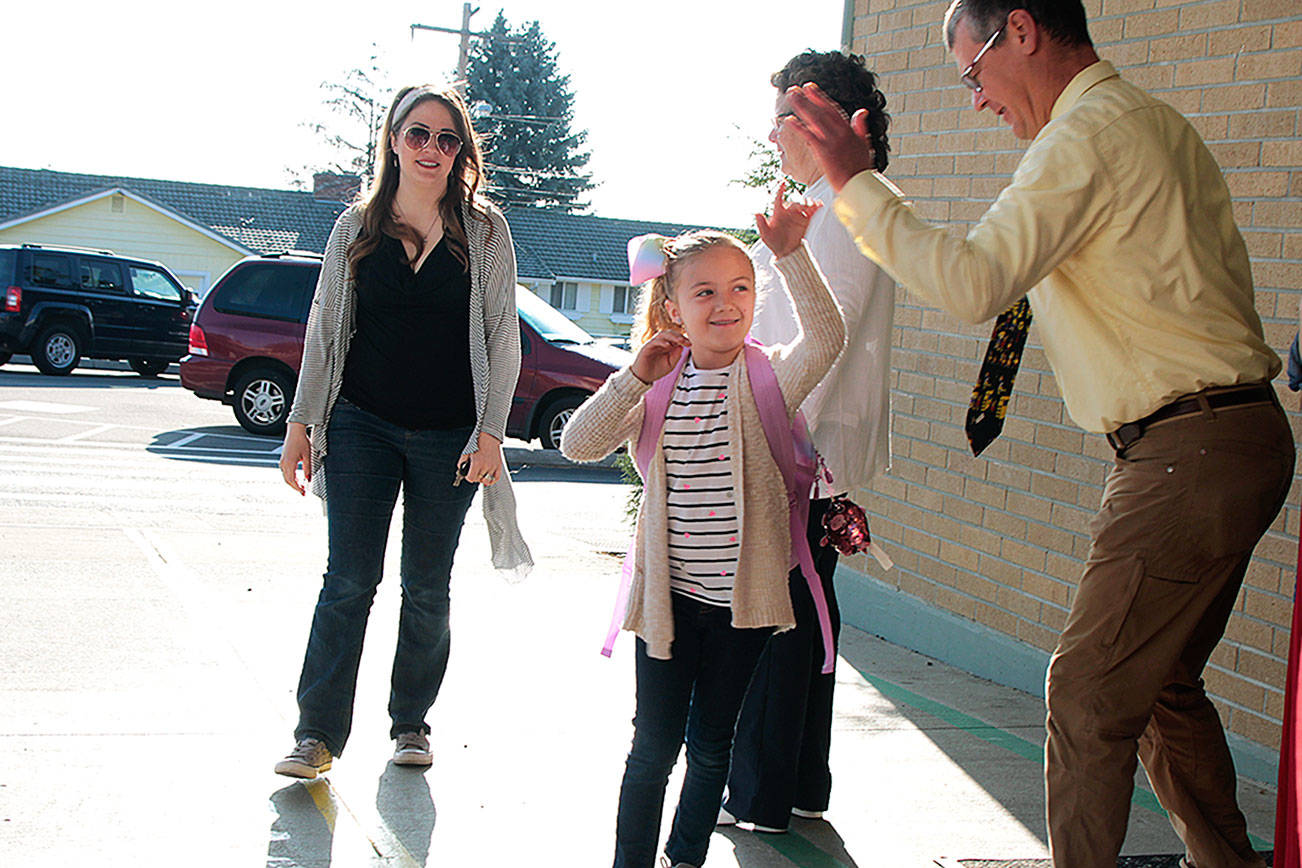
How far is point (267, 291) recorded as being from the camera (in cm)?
1527

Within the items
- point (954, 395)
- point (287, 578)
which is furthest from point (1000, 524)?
point (287, 578)

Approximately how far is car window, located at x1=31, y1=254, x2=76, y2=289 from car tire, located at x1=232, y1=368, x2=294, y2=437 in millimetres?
8854

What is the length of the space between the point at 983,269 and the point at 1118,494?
61 centimetres

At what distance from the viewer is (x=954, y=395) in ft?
19.9

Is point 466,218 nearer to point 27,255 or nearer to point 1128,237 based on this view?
point 1128,237

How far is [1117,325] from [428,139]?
7.20 ft

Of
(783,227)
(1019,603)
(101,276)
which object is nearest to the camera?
(783,227)

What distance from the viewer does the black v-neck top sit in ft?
13.4

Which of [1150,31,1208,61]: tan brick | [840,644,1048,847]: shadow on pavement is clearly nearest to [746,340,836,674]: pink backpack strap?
[840,644,1048,847]: shadow on pavement

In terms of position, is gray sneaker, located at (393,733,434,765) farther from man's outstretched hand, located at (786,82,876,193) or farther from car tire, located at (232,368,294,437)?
car tire, located at (232,368,294,437)

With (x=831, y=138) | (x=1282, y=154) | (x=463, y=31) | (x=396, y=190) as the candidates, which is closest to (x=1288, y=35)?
(x=1282, y=154)

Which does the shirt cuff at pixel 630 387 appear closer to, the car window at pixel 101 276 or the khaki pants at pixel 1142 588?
the khaki pants at pixel 1142 588

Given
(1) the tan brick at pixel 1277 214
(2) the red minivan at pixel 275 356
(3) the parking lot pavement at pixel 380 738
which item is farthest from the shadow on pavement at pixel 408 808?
(2) the red minivan at pixel 275 356

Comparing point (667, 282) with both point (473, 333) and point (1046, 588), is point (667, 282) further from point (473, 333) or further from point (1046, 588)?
point (1046, 588)
